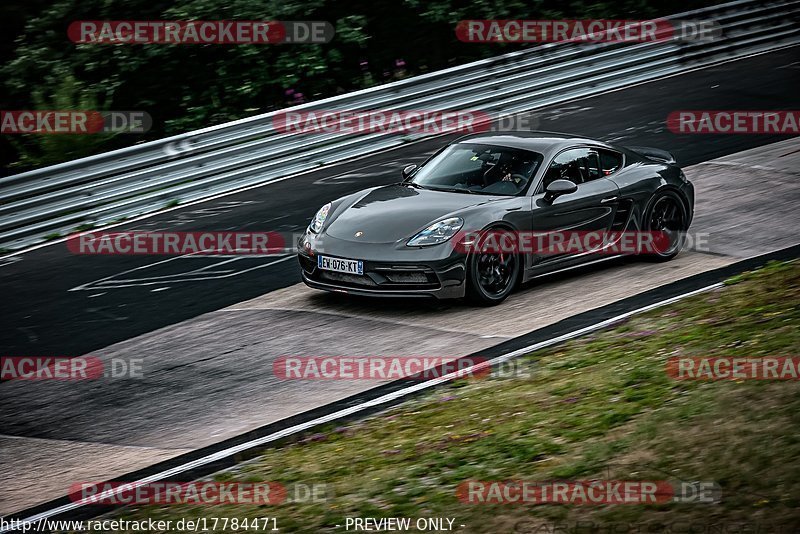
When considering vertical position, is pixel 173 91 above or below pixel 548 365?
above

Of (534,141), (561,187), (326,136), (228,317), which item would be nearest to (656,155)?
(534,141)

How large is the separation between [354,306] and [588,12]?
1361 centimetres

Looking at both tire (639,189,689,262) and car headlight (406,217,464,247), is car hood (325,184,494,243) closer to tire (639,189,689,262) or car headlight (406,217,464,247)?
car headlight (406,217,464,247)

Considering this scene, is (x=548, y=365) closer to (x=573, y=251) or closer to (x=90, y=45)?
(x=573, y=251)

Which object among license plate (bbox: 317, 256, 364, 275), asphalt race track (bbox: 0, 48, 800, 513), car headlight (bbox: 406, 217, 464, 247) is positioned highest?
car headlight (bbox: 406, 217, 464, 247)

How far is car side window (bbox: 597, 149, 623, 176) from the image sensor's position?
10.9 metres

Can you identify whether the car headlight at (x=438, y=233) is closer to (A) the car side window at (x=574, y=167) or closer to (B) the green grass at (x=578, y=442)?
(A) the car side window at (x=574, y=167)

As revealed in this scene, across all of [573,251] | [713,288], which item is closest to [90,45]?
[573,251]

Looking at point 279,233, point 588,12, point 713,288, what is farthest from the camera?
point 588,12

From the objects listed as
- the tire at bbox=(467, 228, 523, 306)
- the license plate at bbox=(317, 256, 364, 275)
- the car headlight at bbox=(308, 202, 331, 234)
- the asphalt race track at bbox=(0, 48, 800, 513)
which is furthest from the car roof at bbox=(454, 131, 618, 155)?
the license plate at bbox=(317, 256, 364, 275)

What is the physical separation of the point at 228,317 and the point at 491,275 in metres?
2.54

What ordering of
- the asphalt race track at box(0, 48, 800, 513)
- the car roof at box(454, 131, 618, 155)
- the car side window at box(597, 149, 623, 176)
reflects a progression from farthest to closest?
the car side window at box(597, 149, 623, 176) → the car roof at box(454, 131, 618, 155) → the asphalt race track at box(0, 48, 800, 513)

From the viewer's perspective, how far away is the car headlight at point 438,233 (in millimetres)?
9422

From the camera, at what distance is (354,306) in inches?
394
